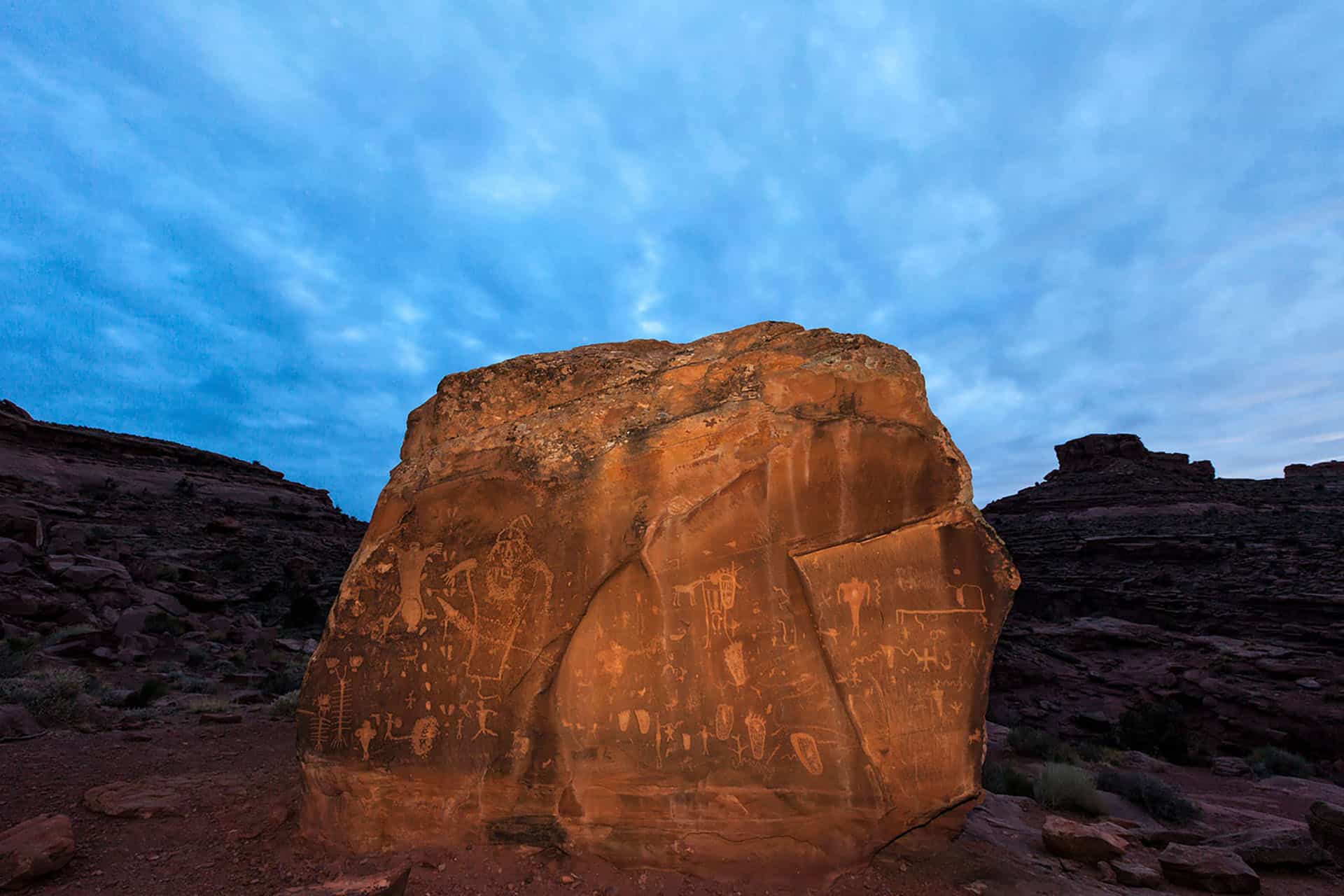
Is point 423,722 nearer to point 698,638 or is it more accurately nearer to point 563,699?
point 563,699

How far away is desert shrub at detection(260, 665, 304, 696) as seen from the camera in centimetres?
1003

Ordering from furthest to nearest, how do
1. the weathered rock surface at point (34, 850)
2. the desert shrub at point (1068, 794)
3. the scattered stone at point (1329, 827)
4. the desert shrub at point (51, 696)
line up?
the desert shrub at point (51, 696)
the desert shrub at point (1068, 794)
the scattered stone at point (1329, 827)
the weathered rock surface at point (34, 850)

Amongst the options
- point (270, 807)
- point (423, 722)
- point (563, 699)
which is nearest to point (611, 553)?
point (563, 699)

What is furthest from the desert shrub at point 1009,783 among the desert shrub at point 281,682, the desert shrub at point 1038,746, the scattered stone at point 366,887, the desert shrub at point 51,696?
the desert shrub at point 51,696

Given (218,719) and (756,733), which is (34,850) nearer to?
(218,719)

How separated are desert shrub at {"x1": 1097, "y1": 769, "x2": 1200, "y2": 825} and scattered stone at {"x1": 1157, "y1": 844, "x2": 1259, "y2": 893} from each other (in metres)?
3.36

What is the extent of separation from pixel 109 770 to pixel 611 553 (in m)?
5.68

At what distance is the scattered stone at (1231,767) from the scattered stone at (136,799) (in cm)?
1545

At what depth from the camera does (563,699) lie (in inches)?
170

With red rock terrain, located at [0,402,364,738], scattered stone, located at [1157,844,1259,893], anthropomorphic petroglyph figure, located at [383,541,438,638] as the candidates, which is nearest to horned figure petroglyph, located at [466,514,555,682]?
anthropomorphic petroglyph figure, located at [383,541,438,638]

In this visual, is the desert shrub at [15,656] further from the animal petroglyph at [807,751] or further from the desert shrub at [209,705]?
the animal petroglyph at [807,751]

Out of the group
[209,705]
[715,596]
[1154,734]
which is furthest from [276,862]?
[1154,734]

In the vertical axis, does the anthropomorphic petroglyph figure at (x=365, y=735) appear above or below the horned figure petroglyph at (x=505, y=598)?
below

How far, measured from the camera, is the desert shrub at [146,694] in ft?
28.1
